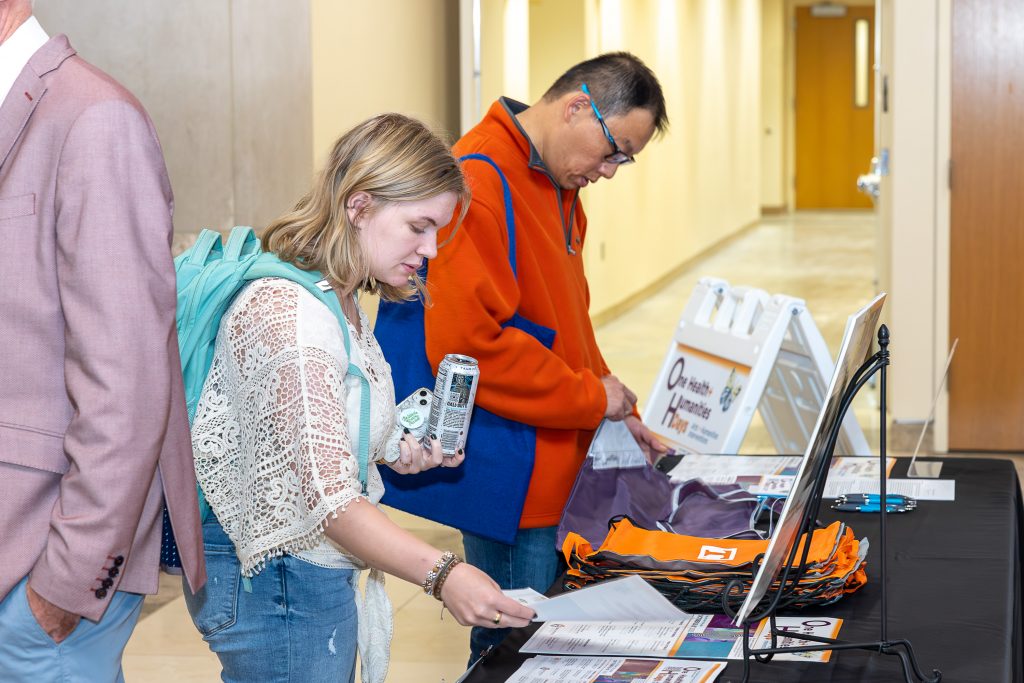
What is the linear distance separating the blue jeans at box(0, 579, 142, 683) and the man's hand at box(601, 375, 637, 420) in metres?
1.20

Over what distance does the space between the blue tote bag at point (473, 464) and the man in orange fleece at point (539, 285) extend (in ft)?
0.08

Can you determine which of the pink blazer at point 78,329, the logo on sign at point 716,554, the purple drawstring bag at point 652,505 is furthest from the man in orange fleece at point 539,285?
the pink blazer at point 78,329

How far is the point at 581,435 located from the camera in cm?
268

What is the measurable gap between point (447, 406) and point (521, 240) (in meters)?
0.58

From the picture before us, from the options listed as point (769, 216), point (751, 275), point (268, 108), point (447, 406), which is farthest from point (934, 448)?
point (769, 216)

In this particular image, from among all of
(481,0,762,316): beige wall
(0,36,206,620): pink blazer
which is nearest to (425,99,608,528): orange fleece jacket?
(0,36,206,620): pink blazer

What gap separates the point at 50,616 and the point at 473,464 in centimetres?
112

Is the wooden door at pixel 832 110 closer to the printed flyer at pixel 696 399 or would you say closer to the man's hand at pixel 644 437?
the printed flyer at pixel 696 399

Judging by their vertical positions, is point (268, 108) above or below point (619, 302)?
above

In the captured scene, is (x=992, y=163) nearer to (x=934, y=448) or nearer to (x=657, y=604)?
(x=934, y=448)

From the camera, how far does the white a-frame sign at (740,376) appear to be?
3.26 metres

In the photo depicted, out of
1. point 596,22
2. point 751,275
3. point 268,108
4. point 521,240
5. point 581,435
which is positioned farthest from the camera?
point 751,275

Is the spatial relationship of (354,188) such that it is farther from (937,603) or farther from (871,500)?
(871,500)

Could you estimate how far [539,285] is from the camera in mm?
2508
